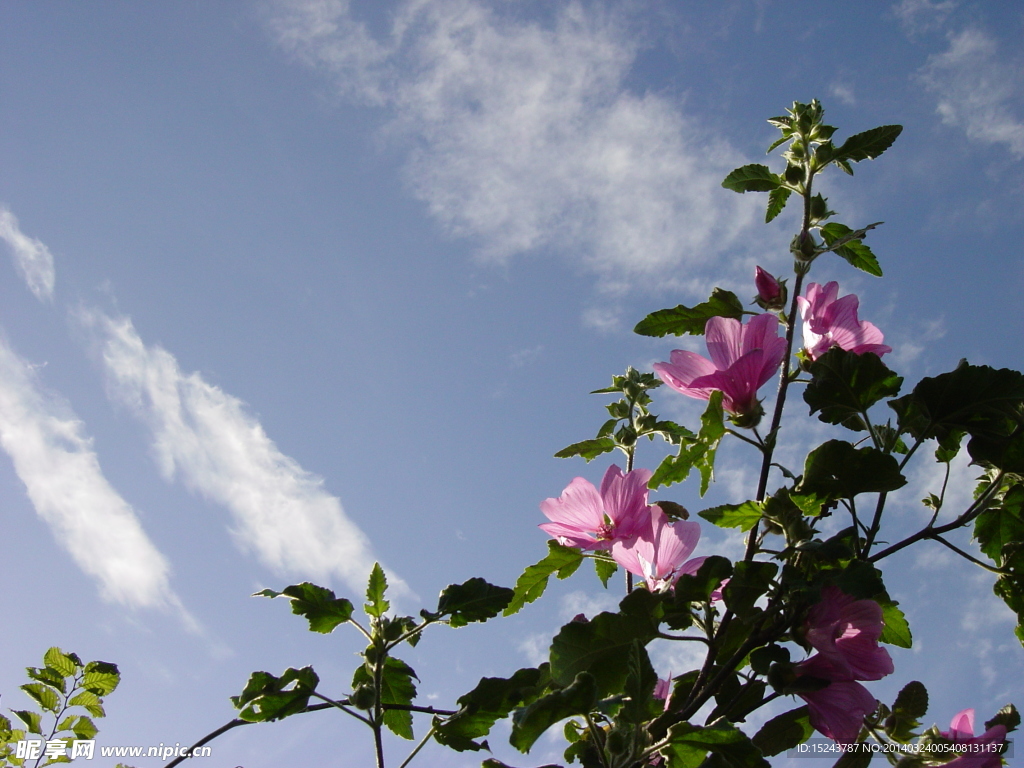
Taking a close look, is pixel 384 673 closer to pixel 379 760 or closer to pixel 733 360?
pixel 379 760

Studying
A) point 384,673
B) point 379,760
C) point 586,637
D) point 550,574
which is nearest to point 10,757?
point 384,673

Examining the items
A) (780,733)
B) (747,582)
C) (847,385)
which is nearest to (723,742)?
(747,582)

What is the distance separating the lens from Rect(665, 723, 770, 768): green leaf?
127 centimetres

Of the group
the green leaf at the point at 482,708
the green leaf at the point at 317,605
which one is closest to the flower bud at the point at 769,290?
the green leaf at the point at 482,708

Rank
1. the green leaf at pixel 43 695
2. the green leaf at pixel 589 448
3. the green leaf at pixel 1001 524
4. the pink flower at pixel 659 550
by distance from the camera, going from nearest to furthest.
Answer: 1. the green leaf at pixel 1001 524
2. the pink flower at pixel 659 550
3. the green leaf at pixel 589 448
4. the green leaf at pixel 43 695

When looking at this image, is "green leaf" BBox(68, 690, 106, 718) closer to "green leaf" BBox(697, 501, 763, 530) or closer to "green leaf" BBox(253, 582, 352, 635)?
"green leaf" BBox(253, 582, 352, 635)

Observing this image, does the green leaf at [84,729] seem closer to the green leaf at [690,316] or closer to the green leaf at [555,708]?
the green leaf at [555,708]

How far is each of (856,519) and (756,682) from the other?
381 millimetres

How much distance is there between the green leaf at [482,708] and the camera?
5.40ft

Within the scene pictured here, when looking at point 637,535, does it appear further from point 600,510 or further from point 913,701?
point 913,701

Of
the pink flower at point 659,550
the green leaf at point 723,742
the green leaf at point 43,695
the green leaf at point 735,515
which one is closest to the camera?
the green leaf at point 723,742

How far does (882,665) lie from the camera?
142 centimetres

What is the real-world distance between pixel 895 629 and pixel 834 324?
70cm

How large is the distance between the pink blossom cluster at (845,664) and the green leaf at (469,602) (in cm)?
67
